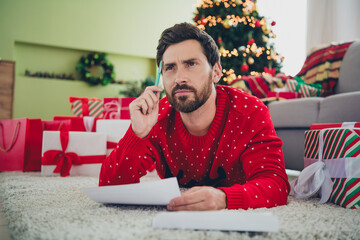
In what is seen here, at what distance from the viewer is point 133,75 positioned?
555 cm

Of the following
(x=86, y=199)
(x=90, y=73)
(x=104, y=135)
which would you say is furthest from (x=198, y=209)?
(x=90, y=73)

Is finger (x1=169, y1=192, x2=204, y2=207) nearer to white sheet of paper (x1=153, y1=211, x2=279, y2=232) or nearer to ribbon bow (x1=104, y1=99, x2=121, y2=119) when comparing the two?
white sheet of paper (x1=153, y1=211, x2=279, y2=232)

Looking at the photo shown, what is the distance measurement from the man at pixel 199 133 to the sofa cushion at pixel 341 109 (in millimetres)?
706

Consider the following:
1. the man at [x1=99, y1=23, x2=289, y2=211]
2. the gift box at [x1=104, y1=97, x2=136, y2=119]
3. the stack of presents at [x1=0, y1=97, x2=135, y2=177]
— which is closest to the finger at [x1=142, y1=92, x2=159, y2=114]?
the man at [x1=99, y1=23, x2=289, y2=211]

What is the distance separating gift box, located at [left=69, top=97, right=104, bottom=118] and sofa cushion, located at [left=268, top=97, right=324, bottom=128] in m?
1.29

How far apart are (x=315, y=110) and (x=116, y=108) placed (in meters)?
1.31

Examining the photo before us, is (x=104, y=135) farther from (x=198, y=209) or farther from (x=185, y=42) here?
(x=198, y=209)

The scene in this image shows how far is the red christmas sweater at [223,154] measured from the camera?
0.83 meters

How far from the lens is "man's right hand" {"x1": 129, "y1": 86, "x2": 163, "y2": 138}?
90cm

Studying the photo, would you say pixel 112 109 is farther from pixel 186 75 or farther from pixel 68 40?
pixel 68 40

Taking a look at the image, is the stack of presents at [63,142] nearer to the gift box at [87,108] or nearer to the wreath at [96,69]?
the gift box at [87,108]

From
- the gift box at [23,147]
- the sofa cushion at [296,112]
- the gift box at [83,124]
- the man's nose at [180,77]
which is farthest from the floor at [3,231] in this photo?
the sofa cushion at [296,112]

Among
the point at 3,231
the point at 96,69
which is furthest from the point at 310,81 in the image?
the point at 96,69

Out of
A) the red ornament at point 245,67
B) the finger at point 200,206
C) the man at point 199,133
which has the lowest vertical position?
the finger at point 200,206
